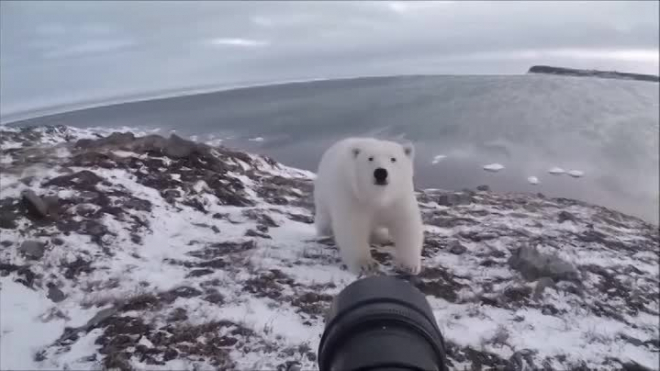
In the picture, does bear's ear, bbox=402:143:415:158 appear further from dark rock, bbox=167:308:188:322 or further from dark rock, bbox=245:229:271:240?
dark rock, bbox=167:308:188:322

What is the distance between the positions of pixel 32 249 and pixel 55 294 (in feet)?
0.86

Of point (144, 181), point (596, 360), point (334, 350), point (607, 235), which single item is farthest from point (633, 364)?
point (144, 181)

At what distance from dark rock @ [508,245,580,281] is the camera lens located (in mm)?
1453

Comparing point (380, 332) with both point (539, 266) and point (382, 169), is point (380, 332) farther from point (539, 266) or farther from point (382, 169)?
point (539, 266)

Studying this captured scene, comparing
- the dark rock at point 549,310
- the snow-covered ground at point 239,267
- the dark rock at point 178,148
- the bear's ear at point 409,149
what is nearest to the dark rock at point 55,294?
the snow-covered ground at point 239,267

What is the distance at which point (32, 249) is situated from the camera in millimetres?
1755

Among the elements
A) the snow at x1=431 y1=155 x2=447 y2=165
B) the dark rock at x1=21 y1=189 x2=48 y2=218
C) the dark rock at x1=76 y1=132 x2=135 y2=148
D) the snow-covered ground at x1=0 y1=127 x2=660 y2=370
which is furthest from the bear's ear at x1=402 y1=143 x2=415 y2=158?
the dark rock at x1=21 y1=189 x2=48 y2=218

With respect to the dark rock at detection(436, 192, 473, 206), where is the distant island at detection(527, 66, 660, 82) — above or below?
above

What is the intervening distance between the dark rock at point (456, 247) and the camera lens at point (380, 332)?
1.53m

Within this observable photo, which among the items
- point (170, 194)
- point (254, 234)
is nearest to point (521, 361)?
point (254, 234)

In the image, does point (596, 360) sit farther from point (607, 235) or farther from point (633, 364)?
point (607, 235)

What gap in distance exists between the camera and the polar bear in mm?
1730

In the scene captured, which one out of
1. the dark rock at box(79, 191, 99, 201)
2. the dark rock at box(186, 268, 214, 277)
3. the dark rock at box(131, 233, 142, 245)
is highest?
the dark rock at box(79, 191, 99, 201)

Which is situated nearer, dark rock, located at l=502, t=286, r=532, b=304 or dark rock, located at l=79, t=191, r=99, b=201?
dark rock, located at l=502, t=286, r=532, b=304
